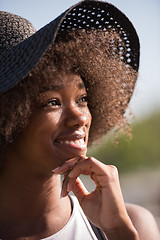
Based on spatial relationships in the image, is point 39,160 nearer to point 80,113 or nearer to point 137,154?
point 80,113

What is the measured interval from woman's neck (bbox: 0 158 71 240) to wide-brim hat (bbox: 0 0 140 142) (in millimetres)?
688

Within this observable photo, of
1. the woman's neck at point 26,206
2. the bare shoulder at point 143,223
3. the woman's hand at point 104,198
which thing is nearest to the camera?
the woman's hand at point 104,198

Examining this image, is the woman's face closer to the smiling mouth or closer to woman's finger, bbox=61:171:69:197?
the smiling mouth

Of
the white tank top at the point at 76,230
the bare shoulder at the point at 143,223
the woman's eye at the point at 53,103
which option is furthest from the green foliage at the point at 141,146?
the woman's eye at the point at 53,103

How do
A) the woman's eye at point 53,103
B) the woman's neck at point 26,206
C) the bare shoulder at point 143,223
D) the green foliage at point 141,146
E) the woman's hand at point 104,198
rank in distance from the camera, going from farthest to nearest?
the green foliage at point 141,146 < the bare shoulder at point 143,223 < the woman's neck at point 26,206 < the woman's eye at point 53,103 < the woman's hand at point 104,198

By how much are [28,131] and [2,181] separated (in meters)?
0.43

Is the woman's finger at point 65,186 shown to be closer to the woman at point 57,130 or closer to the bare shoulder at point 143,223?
the woman at point 57,130

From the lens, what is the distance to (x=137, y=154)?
3447 cm

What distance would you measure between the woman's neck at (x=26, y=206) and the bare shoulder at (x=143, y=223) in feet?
1.76


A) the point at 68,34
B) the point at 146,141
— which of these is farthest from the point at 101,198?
the point at 146,141

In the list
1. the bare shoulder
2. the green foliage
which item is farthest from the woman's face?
the green foliage

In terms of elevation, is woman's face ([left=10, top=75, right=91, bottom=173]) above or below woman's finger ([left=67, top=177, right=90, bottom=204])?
above

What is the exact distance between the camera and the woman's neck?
250cm

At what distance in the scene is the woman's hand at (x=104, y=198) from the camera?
2.27m
